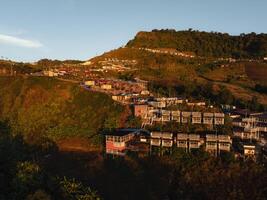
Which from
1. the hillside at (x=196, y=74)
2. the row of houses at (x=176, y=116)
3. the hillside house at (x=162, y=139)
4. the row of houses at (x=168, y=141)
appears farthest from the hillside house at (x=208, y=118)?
the hillside at (x=196, y=74)

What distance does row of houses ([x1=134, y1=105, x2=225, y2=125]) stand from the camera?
41.0m

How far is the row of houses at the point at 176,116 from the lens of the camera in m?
41.0

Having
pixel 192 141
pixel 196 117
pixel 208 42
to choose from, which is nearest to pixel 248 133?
pixel 196 117

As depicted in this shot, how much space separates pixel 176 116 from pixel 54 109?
17.6 meters

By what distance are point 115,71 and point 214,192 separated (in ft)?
158

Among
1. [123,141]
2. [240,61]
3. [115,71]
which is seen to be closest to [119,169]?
[123,141]

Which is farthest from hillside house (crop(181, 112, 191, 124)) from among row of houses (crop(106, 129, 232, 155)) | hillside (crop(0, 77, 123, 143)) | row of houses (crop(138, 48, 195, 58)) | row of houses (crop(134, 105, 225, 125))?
row of houses (crop(138, 48, 195, 58))

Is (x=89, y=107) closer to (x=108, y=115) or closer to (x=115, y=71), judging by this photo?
(x=108, y=115)

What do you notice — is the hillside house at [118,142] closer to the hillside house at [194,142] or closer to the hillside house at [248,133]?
the hillside house at [194,142]

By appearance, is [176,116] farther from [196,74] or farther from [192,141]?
[196,74]

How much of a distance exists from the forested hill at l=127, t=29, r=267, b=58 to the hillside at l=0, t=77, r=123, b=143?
44.3m

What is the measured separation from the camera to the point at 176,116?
42344 mm

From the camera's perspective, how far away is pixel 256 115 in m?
44.8

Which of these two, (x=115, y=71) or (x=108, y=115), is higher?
(x=115, y=71)
